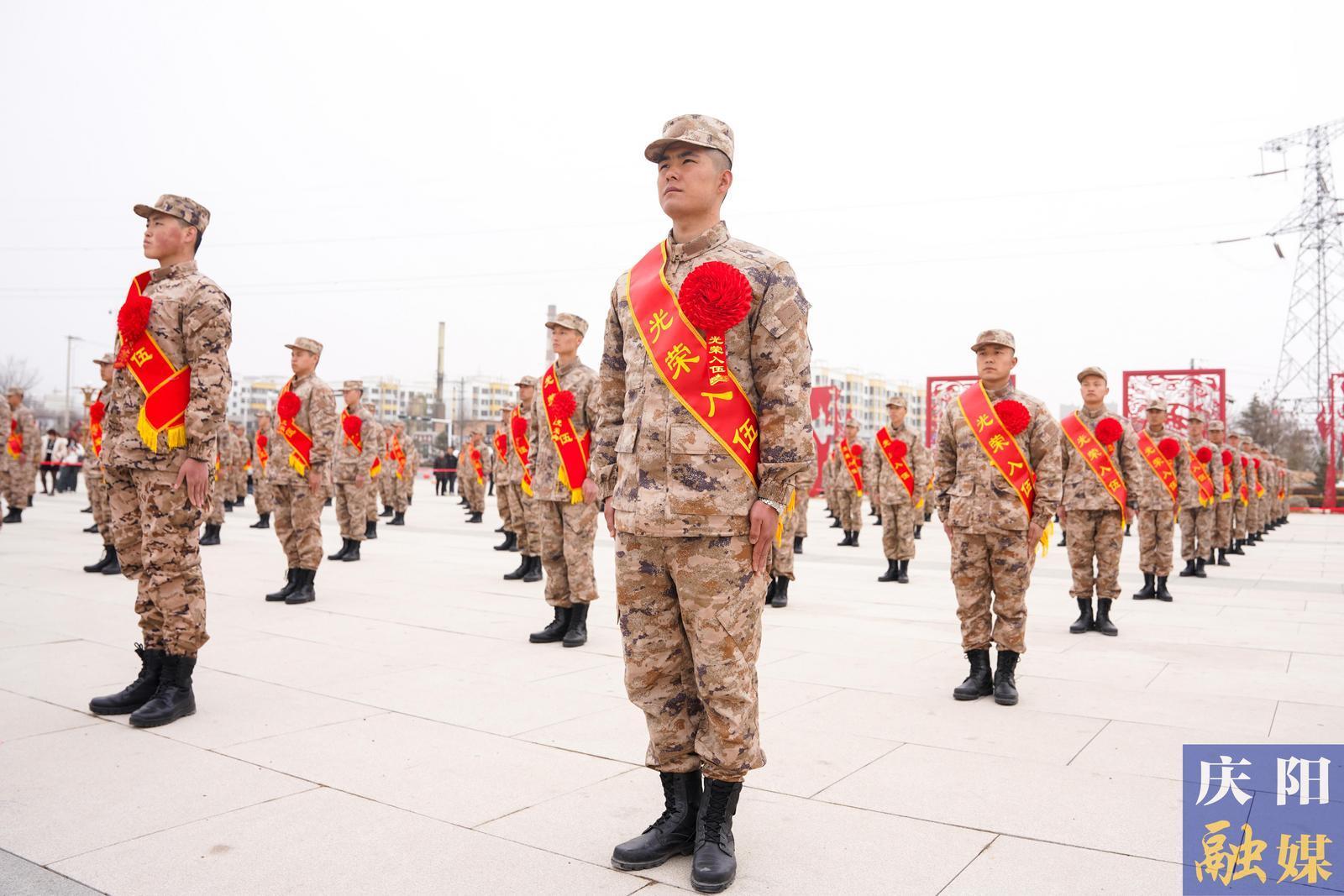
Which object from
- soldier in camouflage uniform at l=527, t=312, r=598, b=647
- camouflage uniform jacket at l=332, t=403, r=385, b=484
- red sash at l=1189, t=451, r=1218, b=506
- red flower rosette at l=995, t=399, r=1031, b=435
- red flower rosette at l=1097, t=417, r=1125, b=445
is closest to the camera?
red flower rosette at l=995, t=399, r=1031, b=435

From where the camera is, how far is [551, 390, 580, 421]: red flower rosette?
682 centimetres

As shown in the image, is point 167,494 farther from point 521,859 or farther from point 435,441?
point 435,441

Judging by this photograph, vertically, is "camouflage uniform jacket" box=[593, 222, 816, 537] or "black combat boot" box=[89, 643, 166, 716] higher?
"camouflage uniform jacket" box=[593, 222, 816, 537]

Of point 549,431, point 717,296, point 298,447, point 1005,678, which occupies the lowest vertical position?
point 1005,678

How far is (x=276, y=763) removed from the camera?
3818 mm

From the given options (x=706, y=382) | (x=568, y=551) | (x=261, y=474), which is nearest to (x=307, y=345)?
(x=568, y=551)

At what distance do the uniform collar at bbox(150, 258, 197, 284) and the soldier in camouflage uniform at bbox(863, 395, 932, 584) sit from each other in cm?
790

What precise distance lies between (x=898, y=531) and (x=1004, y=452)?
5740 mm

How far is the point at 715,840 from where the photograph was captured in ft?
9.66

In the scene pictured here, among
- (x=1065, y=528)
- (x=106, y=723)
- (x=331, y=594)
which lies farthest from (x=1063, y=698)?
(x=331, y=594)

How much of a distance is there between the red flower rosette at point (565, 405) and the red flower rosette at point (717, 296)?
12.8 feet

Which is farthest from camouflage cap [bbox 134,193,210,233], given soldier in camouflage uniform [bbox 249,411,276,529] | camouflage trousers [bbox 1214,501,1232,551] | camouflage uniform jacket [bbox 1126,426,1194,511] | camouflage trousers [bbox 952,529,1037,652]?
camouflage trousers [bbox 1214,501,1232,551]

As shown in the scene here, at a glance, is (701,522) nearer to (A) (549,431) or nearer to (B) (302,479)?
(A) (549,431)

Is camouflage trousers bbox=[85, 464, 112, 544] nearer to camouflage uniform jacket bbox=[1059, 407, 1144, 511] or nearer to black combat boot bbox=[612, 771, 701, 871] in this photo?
black combat boot bbox=[612, 771, 701, 871]
